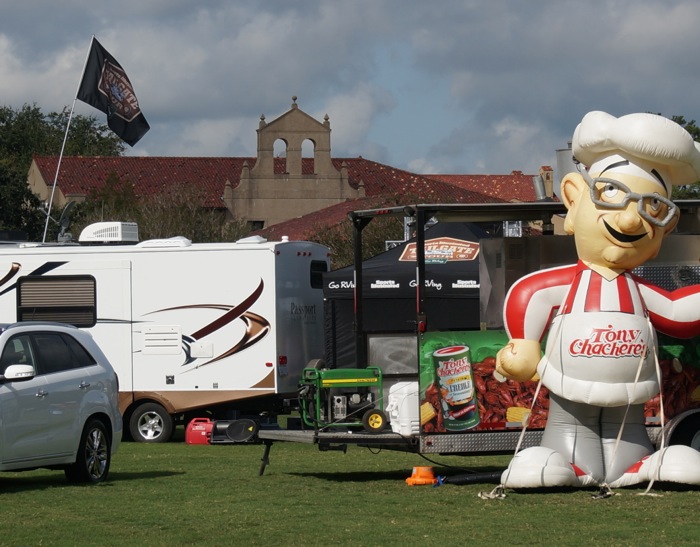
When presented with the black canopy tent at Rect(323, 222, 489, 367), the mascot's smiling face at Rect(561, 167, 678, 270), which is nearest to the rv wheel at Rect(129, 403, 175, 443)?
the black canopy tent at Rect(323, 222, 489, 367)

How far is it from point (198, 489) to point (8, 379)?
6.83 feet

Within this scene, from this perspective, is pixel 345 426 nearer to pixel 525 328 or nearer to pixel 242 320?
pixel 525 328

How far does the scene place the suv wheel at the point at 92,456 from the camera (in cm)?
1317

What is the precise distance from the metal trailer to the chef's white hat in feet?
3.37

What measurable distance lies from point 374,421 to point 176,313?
8.19 meters

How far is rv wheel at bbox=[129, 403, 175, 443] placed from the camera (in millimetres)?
20531

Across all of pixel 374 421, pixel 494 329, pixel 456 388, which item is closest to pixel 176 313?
pixel 374 421

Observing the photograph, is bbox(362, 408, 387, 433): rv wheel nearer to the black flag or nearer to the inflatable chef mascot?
the inflatable chef mascot

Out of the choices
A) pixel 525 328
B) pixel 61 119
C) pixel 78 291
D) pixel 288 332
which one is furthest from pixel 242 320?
pixel 61 119

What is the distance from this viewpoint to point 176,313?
67.4 feet

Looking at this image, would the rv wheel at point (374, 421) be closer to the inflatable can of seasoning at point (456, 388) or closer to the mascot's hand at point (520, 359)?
the inflatable can of seasoning at point (456, 388)

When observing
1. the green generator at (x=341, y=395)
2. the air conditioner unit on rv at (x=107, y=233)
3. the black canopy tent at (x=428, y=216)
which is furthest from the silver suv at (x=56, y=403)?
the air conditioner unit on rv at (x=107, y=233)

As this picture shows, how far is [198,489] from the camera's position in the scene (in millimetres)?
12758

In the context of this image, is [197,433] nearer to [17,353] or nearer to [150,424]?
[150,424]
